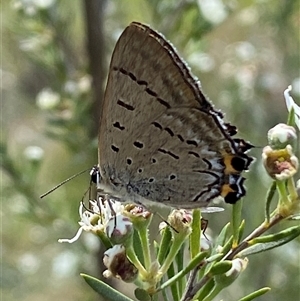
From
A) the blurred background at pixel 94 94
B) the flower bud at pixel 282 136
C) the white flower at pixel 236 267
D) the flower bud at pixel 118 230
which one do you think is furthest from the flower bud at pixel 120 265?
the blurred background at pixel 94 94

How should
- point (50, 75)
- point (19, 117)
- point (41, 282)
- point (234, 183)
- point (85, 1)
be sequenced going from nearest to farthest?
point (234, 183) < point (85, 1) < point (50, 75) < point (41, 282) < point (19, 117)

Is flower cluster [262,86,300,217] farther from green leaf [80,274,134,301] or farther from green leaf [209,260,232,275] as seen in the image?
green leaf [80,274,134,301]

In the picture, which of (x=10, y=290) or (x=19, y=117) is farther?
(x=19, y=117)

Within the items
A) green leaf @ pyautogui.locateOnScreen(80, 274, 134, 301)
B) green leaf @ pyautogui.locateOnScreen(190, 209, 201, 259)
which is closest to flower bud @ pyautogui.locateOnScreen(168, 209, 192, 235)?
green leaf @ pyautogui.locateOnScreen(190, 209, 201, 259)

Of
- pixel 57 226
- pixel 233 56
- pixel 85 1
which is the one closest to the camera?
pixel 85 1

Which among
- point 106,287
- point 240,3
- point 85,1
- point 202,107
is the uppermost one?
point 240,3

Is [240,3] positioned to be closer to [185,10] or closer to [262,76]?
[262,76]

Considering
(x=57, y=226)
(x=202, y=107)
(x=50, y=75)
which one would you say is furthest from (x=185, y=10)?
(x=202, y=107)
